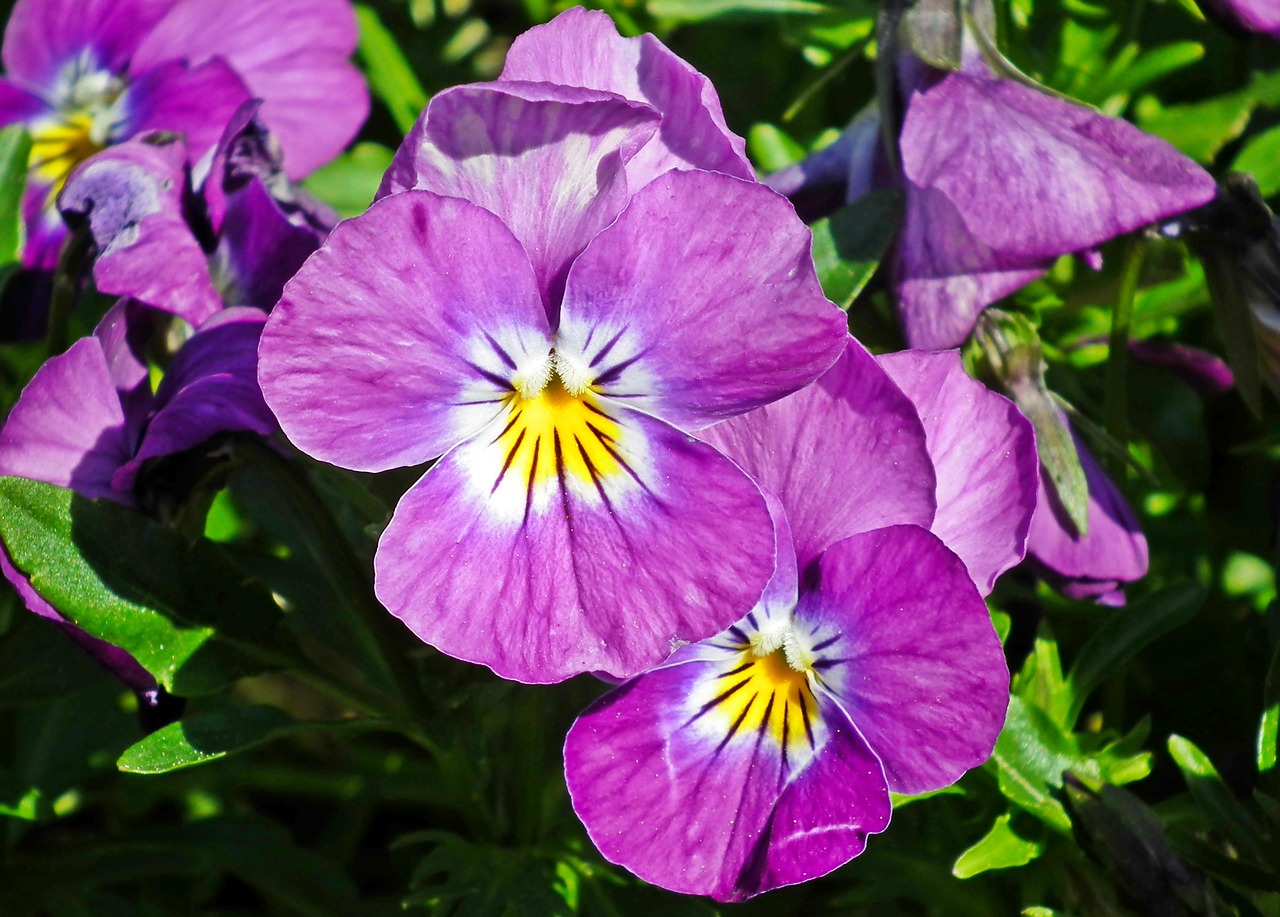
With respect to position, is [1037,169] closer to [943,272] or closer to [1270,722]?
[943,272]

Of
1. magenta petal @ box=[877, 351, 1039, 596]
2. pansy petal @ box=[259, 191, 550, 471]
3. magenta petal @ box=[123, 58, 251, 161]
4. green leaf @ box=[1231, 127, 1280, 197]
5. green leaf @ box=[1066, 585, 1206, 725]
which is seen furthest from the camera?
green leaf @ box=[1231, 127, 1280, 197]

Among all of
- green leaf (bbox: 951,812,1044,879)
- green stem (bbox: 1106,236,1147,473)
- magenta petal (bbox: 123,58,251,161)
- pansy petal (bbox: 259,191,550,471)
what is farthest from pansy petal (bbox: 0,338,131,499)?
green stem (bbox: 1106,236,1147,473)

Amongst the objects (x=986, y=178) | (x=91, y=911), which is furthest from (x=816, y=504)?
(x=91, y=911)

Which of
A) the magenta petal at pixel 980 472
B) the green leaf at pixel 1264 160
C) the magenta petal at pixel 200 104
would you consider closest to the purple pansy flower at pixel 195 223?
the magenta petal at pixel 200 104

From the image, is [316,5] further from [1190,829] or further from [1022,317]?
[1190,829]

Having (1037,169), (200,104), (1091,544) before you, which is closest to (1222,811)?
(1091,544)

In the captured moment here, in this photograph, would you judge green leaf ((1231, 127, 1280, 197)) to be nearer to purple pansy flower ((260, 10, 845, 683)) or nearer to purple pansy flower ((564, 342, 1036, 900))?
purple pansy flower ((564, 342, 1036, 900))
